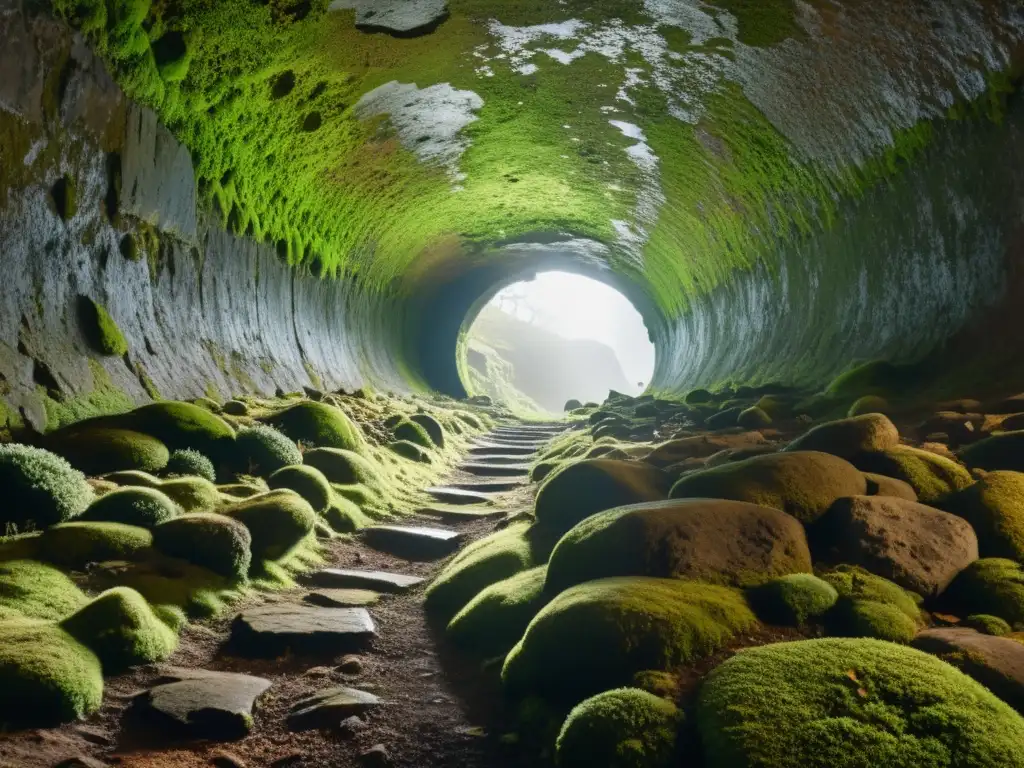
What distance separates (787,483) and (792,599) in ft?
4.32

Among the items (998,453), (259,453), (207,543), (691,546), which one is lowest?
(207,543)

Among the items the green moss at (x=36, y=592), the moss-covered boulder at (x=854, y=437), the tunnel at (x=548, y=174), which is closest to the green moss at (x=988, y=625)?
the tunnel at (x=548, y=174)

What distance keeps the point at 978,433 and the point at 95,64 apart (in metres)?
9.35

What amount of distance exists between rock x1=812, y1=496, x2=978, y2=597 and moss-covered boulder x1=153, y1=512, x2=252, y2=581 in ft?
13.5

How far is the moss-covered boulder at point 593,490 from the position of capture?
6.12 m

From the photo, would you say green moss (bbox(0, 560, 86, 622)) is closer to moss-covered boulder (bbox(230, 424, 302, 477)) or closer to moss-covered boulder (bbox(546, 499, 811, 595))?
moss-covered boulder (bbox(546, 499, 811, 595))

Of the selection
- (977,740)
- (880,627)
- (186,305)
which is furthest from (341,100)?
(977,740)

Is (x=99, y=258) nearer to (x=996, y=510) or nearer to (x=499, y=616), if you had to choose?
(x=499, y=616)

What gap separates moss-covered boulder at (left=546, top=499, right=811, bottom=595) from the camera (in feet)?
13.4

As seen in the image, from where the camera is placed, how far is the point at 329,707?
3889 millimetres

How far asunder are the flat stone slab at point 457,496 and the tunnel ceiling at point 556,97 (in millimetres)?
5158

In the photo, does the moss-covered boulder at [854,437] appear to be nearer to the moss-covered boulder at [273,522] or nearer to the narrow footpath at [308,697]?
the narrow footpath at [308,697]

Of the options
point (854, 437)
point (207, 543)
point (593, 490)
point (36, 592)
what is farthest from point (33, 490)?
point (854, 437)

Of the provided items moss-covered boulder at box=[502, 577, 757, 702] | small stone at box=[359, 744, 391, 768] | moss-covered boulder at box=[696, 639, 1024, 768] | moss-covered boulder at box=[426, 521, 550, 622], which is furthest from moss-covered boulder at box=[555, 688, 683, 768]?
moss-covered boulder at box=[426, 521, 550, 622]
